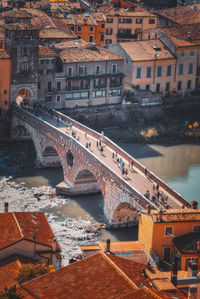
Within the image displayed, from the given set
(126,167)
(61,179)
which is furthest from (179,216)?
(61,179)

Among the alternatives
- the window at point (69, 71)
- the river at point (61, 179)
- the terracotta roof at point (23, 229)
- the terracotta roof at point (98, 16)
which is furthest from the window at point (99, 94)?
the terracotta roof at point (23, 229)

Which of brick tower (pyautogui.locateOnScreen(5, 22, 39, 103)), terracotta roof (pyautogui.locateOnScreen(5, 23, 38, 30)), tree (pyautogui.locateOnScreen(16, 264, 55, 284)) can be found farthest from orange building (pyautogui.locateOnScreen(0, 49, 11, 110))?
tree (pyautogui.locateOnScreen(16, 264, 55, 284))

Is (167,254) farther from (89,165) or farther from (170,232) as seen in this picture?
(89,165)

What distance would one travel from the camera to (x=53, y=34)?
92.4 meters

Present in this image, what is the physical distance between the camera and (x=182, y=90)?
98625 mm

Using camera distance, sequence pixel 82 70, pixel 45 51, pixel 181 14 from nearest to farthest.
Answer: pixel 45 51
pixel 82 70
pixel 181 14

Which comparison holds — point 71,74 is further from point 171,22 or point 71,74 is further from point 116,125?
point 171,22

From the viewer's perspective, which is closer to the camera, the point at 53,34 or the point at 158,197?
the point at 158,197

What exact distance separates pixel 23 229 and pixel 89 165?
790 inches

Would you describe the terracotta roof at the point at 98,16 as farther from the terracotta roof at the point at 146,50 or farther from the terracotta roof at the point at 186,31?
the terracotta roof at the point at 186,31

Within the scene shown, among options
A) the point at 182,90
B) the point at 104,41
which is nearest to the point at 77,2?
the point at 104,41

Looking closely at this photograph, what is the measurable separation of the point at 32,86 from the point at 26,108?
108 inches

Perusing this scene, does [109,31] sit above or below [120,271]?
above

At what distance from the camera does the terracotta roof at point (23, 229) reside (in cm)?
4769
